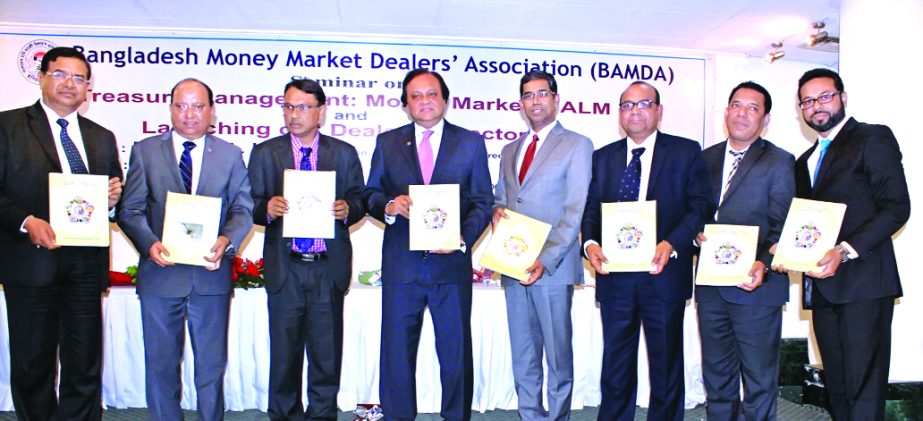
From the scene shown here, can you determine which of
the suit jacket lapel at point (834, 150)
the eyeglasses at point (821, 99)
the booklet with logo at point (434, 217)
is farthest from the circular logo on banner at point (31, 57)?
the suit jacket lapel at point (834, 150)

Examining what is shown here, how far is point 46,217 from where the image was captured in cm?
305

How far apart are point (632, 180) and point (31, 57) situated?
524cm

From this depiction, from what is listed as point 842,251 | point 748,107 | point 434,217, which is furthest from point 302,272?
point 842,251

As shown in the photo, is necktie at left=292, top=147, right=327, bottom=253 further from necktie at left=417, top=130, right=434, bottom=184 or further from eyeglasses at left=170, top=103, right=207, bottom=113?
eyeglasses at left=170, top=103, right=207, bottom=113

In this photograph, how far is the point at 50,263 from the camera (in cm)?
302

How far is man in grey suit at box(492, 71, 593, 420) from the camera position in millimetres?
3270

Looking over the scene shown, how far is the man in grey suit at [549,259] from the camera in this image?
3.27 m

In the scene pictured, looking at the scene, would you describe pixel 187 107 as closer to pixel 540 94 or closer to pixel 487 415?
pixel 540 94

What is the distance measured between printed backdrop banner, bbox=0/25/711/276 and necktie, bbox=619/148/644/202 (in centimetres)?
278

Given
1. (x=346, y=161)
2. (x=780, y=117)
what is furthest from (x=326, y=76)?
(x=780, y=117)

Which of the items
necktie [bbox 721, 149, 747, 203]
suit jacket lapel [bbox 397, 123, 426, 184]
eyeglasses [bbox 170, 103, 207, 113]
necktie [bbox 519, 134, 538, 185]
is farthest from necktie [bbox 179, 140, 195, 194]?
necktie [bbox 721, 149, 747, 203]

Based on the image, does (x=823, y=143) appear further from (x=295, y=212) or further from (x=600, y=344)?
(x=295, y=212)

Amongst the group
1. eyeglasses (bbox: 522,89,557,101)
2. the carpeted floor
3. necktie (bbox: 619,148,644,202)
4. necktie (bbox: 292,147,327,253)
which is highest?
eyeglasses (bbox: 522,89,557,101)

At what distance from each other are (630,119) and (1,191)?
2992 millimetres
